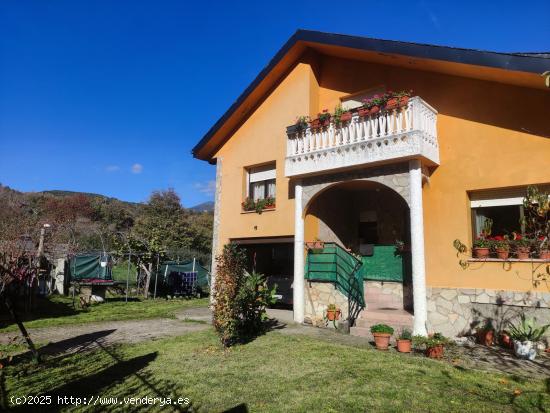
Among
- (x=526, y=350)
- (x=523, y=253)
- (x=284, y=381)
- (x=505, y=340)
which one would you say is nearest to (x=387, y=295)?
(x=505, y=340)

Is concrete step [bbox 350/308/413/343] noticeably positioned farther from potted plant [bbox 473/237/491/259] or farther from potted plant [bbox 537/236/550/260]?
potted plant [bbox 537/236/550/260]

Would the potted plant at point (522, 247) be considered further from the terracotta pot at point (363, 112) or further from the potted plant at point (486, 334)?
the terracotta pot at point (363, 112)

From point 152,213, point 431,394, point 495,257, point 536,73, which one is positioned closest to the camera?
point 431,394

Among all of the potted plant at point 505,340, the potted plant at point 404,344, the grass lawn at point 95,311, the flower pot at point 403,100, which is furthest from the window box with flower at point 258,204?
the potted plant at point 505,340

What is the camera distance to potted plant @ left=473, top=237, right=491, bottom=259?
8.77m

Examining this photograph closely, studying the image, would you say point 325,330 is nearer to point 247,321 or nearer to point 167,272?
point 247,321

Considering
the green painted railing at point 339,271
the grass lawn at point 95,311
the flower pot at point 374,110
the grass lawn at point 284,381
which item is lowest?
the grass lawn at point 95,311

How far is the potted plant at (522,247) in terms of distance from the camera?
324 inches

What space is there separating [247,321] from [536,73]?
8.35 meters

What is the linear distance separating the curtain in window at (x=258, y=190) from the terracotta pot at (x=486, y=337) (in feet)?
27.1

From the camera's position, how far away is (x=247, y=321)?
9508 mm

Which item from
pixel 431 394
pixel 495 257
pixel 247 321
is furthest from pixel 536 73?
pixel 247 321

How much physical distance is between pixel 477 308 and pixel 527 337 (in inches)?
53.7

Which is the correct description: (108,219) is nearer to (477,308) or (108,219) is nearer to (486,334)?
(477,308)
